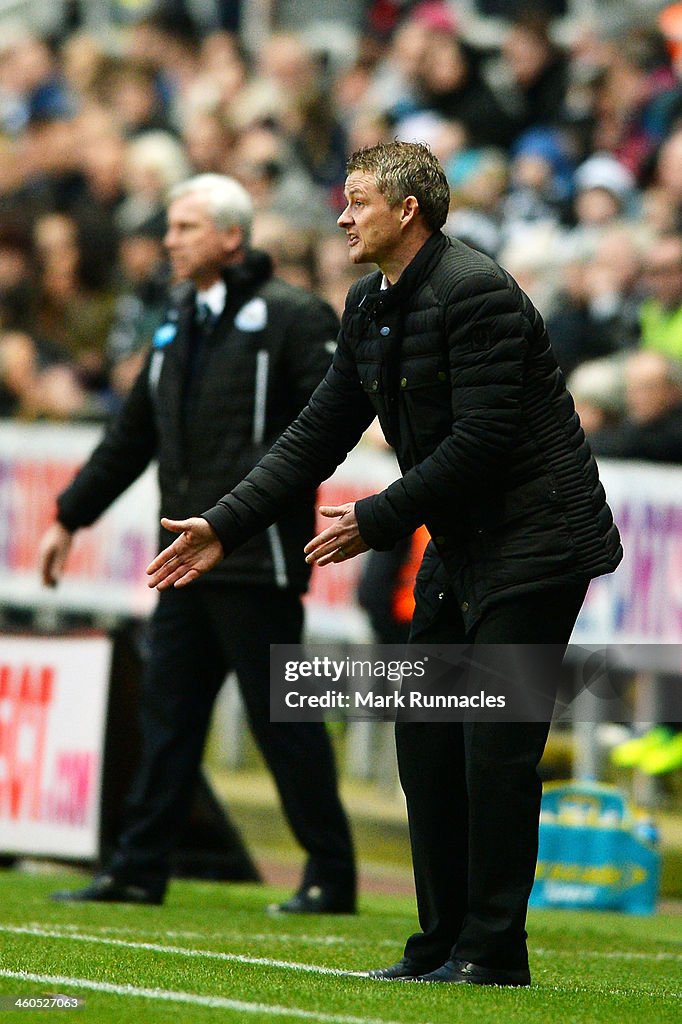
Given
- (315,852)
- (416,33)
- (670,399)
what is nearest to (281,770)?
(315,852)

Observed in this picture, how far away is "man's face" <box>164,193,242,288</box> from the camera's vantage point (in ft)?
25.2

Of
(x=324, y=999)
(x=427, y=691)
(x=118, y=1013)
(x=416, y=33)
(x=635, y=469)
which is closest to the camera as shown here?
(x=118, y=1013)

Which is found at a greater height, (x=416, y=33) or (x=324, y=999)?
(x=416, y=33)

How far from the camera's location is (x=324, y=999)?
203 inches

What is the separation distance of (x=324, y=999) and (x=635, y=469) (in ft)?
16.4

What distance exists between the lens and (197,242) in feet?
25.2

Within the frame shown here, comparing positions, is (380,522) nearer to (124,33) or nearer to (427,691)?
(427,691)

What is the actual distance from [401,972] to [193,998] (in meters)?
0.80

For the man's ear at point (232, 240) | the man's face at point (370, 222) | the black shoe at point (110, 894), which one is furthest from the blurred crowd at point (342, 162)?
the man's face at point (370, 222)

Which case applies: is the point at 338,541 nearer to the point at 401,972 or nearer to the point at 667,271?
the point at 401,972

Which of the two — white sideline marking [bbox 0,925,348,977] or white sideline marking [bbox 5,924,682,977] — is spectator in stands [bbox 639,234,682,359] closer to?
white sideline marking [bbox 5,924,682,977]

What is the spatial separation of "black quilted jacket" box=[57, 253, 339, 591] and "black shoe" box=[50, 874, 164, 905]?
1.17 m

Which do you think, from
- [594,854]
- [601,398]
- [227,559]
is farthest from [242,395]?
[601,398]

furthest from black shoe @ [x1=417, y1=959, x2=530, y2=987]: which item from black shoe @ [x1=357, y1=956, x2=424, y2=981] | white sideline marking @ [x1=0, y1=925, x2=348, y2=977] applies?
white sideline marking @ [x1=0, y1=925, x2=348, y2=977]
